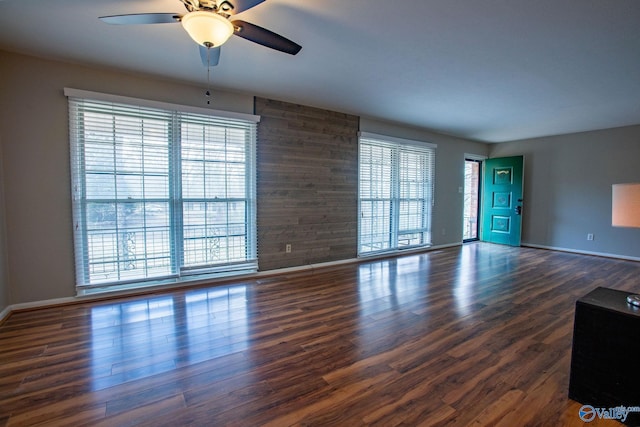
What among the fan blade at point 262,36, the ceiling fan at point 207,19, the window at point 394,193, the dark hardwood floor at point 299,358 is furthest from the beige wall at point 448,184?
the ceiling fan at point 207,19

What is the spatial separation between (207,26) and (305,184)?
9.24 ft

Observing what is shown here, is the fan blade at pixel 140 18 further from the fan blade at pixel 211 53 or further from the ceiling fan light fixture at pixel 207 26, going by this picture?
the fan blade at pixel 211 53

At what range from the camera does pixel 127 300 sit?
324 centimetres

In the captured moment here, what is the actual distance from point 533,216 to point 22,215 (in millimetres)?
8572

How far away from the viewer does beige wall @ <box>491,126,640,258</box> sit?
5352 millimetres

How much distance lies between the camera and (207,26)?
1.77 m

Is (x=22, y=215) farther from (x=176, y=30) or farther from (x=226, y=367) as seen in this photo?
(x=226, y=367)

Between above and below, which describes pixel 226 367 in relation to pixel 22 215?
below

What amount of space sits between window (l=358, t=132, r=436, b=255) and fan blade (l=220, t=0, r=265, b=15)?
3.41 metres

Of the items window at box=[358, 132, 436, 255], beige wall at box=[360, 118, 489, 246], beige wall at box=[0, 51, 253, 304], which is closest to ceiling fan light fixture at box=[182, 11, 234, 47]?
beige wall at box=[0, 51, 253, 304]

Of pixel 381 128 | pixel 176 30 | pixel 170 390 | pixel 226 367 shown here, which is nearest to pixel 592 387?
pixel 226 367

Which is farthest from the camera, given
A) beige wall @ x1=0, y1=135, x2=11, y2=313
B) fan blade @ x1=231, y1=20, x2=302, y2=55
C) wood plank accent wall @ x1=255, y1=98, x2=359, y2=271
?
wood plank accent wall @ x1=255, y1=98, x2=359, y2=271

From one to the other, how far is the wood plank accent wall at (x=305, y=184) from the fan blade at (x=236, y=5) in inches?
89.7

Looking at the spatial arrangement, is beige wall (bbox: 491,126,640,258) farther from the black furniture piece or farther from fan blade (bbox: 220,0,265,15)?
fan blade (bbox: 220,0,265,15)
